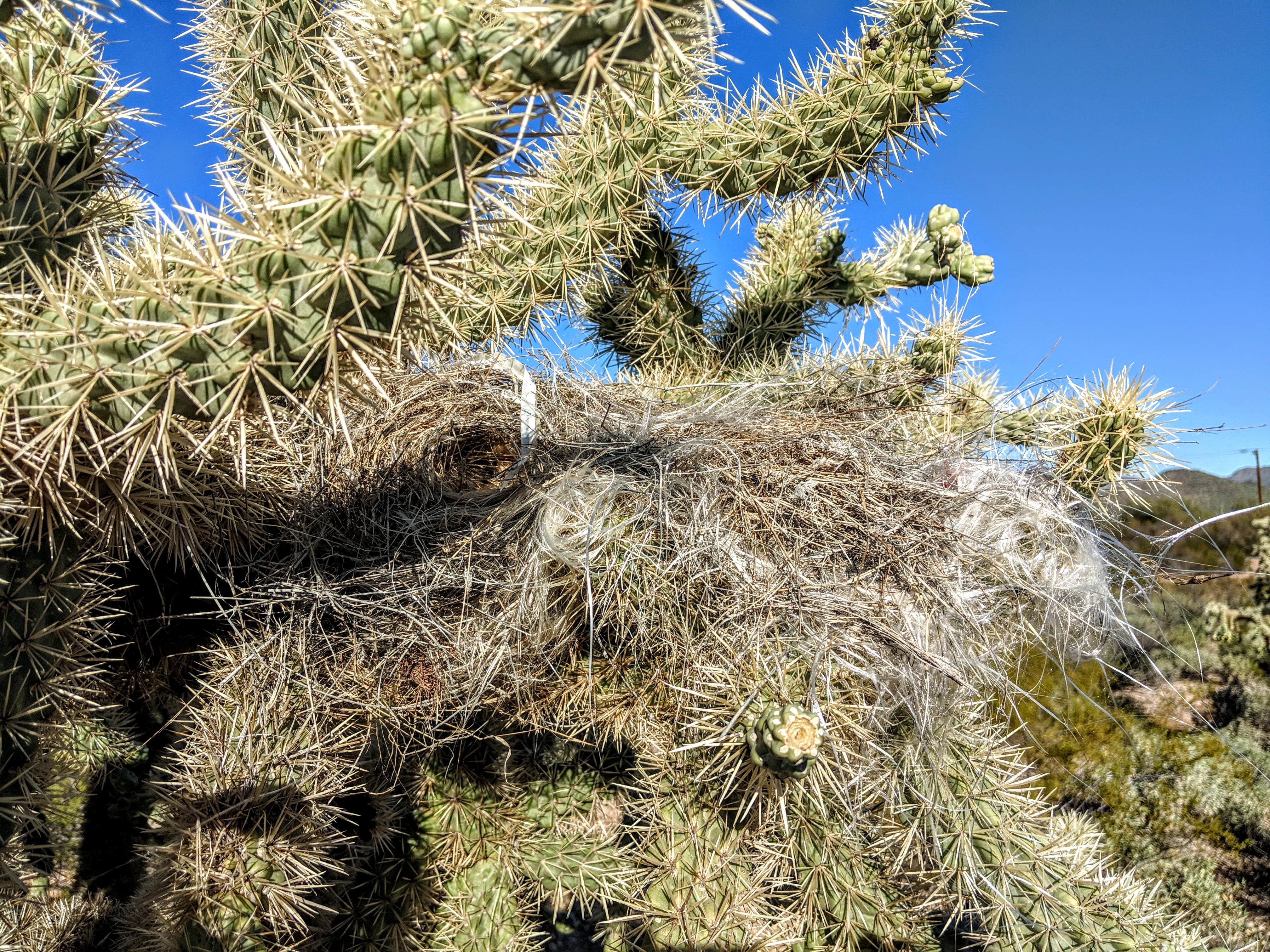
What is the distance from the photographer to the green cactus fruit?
5.06 feet

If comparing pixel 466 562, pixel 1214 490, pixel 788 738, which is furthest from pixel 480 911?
pixel 1214 490

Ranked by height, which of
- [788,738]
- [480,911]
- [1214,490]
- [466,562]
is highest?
[1214,490]

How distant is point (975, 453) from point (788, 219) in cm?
230

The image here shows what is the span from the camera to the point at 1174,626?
4.47 meters

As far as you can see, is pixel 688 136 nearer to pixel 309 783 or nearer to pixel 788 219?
pixel 788 219

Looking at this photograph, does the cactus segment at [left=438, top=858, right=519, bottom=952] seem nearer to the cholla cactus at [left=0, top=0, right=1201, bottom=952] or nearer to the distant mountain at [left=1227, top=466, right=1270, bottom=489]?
the cholla cactus at [left=0, top=0, right=1201, bottom=952]

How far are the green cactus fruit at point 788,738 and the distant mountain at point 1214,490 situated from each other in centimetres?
234

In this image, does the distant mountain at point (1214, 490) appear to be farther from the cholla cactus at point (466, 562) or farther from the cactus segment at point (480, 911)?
the cactus segment at point (480, 911)

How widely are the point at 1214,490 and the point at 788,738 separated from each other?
18.1 feet

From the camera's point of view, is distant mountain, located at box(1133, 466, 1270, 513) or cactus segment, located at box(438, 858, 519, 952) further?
distant mountain, located at box(1133, 466, 1270, 513)

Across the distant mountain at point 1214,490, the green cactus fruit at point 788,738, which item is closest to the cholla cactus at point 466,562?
the green cactus fruit at point 788,738

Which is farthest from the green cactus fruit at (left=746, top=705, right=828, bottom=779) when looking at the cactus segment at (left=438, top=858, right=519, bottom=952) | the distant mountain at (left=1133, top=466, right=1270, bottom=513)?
the distant mountain at (left=1133, top=466, right=1270, bottom=513)

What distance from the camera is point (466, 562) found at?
1.95m

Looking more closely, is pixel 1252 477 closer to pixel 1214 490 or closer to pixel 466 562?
pixel 1214 490
